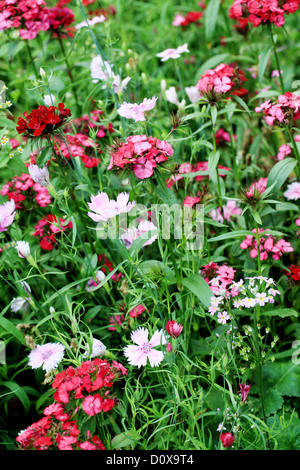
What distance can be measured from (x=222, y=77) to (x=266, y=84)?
1.12 meters

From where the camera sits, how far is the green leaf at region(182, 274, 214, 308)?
5.17ft

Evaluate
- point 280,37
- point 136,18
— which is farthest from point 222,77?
point 136,18

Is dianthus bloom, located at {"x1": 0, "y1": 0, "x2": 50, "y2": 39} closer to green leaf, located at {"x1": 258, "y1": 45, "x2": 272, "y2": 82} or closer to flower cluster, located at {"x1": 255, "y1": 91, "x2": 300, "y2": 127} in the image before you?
green leaf, located at {"x1": 258, "y1": 45, "x2": 272, "y2": 82}

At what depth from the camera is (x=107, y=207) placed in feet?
5.15

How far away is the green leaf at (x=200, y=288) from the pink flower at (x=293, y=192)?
0.69 meters

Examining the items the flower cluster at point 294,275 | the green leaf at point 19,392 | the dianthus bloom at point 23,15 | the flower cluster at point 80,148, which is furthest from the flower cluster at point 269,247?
the dianthus bloom at point 23,15

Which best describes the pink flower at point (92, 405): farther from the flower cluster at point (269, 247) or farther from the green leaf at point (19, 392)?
the flower cluster at point (269, 247)

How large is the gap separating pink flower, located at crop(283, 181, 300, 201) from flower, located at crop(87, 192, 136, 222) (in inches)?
33.9

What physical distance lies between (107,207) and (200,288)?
0.41 meters

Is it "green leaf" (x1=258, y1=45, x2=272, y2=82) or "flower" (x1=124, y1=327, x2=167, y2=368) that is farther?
"green leaf" (x1=258, y1=45, x2=272, y2=82)

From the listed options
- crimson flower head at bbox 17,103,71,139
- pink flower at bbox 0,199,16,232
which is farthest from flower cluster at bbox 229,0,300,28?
pink flower at bbox 0,199,16,232

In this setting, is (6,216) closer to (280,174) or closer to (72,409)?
(72,409)

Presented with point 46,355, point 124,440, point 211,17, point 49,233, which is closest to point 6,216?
point 49,233

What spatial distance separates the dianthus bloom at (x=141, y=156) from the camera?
1.46 meters
